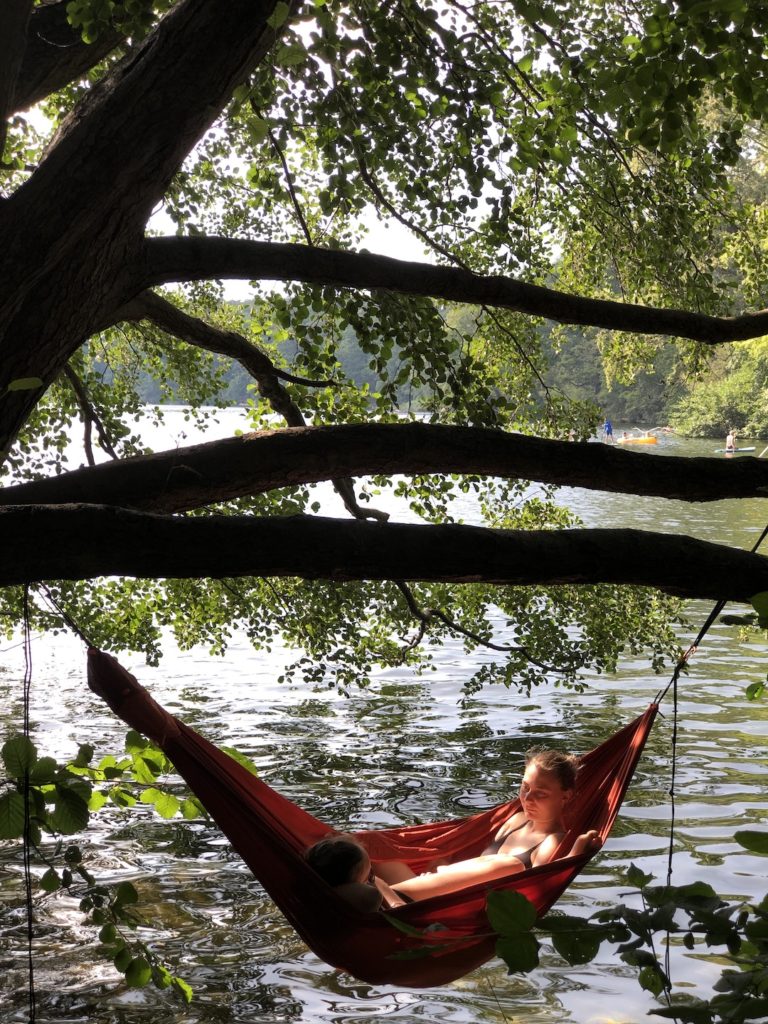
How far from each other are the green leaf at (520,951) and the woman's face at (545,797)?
307cm

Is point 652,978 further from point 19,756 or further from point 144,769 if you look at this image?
point 144,769

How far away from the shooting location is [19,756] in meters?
1.96

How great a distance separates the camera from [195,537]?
6.72ft

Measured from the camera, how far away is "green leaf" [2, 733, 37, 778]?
1.95 meters

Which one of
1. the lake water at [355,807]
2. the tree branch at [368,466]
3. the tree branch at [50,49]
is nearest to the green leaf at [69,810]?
the tree branch at [368,466]

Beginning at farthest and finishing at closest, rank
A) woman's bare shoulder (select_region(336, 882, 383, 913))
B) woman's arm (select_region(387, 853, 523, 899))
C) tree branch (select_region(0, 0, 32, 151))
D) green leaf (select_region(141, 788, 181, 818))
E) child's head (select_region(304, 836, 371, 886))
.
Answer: woman's arm (select_region(387, 853, 523, 899)) → child's head (select_region(304, 836, 371, 886)) → woman's bare shoulder (select_region(336, 882, 383, 913)) → tree branch (select_region(0, 0, 32, 151)) → green leaf (select_region(141, 788, 181, 818))

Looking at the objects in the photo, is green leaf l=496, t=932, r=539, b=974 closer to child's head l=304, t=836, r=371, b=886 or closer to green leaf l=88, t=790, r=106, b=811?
green leaf l=88, t=790, r=106, b=811

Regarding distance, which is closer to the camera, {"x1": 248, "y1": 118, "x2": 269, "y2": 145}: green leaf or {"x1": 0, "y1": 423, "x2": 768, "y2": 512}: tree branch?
{"x1": 248, "y1": 118, "x2": 269, "y2": 145}: green leaf

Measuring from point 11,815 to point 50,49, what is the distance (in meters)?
3.05

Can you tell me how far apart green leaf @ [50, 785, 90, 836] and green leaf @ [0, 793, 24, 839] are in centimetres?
7

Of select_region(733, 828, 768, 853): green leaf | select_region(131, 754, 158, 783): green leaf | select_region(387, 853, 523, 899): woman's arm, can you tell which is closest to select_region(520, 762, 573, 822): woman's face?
select_region(387, 853, 523, 899): woman's arm

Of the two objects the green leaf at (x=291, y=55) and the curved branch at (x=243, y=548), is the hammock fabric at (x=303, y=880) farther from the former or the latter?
the green leaf at (x=291, y=55)

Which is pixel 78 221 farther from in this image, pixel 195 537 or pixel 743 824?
pixel 743 824

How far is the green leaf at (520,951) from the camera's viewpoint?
96 cm
